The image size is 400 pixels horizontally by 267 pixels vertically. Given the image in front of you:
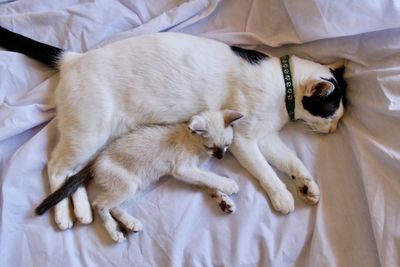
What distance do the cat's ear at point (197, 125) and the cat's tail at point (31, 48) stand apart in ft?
1.55

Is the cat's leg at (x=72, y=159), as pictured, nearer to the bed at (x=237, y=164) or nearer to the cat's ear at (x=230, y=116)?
the bed at (x=237, y=164)

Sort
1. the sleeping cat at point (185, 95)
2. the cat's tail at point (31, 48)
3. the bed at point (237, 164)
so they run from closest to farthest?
the bed at point (237, 164) → the sleeping cat at point (185, 95) → the cat's tail at point (31, 48)

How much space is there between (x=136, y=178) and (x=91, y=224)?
0.58 feet

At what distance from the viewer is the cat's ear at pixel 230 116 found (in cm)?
119

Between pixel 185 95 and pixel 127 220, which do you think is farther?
pixel 185 95

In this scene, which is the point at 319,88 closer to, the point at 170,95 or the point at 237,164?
the point at 237,164

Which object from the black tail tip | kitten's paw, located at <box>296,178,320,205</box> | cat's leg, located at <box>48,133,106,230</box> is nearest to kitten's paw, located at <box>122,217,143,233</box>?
cat's leg, located at <box>48,133,106,230</box>

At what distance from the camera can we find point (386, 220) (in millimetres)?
1033

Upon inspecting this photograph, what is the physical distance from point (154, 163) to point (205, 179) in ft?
0.50

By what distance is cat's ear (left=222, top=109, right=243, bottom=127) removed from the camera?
1.19 m

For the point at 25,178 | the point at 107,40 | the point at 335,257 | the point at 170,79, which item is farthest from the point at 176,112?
the point at 335,257

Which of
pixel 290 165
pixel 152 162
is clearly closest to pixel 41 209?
pixel 152 162

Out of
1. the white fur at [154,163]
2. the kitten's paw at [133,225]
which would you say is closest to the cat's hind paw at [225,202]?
→ the white fur at [154,163]

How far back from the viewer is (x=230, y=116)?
46.9 inches
